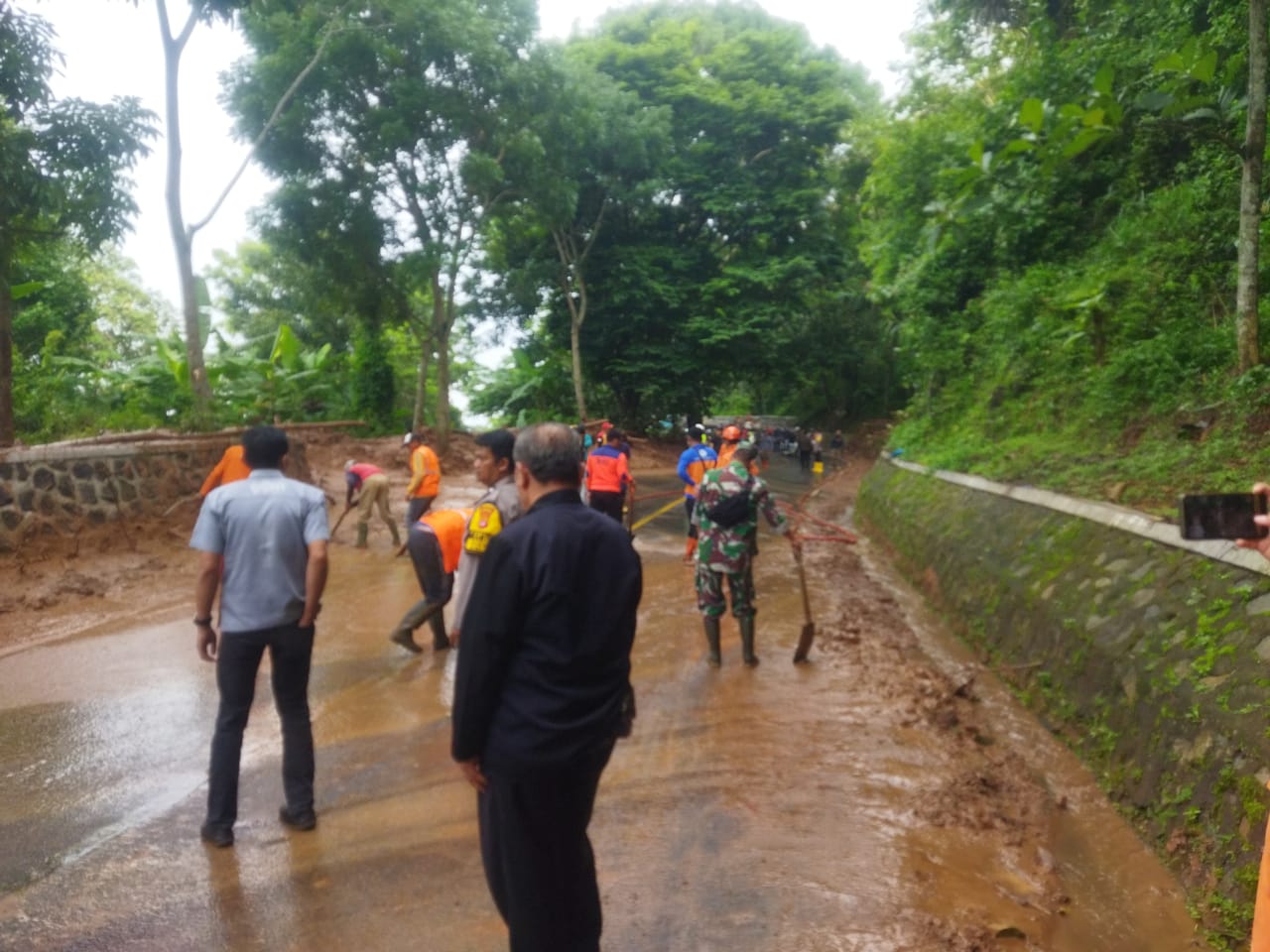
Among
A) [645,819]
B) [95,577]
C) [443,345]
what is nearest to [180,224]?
[95,577]

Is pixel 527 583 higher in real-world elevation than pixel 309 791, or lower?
higher

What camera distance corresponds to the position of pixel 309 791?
173 inches

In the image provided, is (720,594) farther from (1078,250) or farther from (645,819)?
(1078,250)

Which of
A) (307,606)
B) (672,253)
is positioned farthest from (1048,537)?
(672,253)

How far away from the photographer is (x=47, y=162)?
12.0m

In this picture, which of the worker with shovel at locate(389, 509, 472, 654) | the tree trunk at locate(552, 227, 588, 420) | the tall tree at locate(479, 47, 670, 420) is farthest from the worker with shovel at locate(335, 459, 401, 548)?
the tree trunk at locate(552, 227, 588, 420)

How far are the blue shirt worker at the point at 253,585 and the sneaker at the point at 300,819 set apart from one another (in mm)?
24

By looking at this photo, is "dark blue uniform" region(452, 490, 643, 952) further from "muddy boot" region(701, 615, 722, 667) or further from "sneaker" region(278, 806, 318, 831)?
"muddy boot" region(701, 615, 722, 667)

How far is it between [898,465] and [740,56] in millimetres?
19550

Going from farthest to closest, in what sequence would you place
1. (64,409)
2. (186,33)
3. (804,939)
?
(64,409), (186,33), (804,939)

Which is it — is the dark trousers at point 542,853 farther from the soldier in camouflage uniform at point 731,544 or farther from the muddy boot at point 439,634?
the muddy boot at point 439,634

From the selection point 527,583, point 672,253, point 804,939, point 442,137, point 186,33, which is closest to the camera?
point 527,583

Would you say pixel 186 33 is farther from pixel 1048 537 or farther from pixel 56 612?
pixel 1048 537

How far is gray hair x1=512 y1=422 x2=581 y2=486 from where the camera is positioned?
2.79 meters
